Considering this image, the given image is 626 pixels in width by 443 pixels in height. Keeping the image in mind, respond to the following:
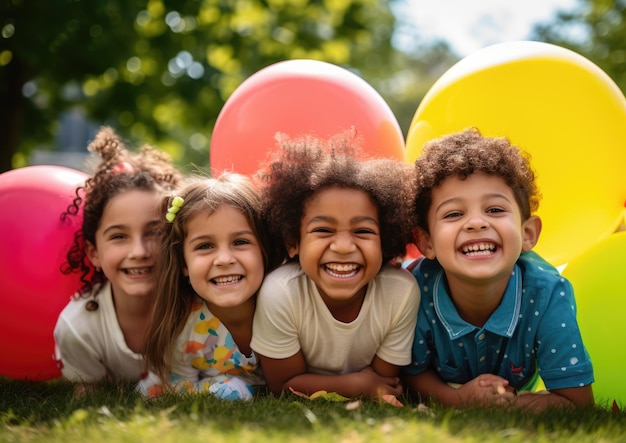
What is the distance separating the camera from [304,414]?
2617 mm

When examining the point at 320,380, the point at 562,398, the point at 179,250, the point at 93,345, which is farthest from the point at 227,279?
the point at 562,398

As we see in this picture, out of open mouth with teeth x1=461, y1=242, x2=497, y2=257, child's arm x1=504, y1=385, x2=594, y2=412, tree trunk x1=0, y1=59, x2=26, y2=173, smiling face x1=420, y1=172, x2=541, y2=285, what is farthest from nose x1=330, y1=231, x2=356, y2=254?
tree trunk x1=0, y1=59, x2=26, y2=173

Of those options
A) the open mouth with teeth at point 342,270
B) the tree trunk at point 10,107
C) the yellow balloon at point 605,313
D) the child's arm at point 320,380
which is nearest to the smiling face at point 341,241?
the open mouth with teeth at point 342,270

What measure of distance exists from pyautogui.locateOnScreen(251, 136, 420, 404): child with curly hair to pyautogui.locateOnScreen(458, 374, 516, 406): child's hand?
311 millimetres

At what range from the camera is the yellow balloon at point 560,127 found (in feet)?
11.5

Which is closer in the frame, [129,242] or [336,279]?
[336,279]

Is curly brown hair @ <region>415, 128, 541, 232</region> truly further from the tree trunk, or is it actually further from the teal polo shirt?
the tree trunk

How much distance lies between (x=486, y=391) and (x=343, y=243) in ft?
2.87

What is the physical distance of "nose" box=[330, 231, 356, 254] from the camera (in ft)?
10.2

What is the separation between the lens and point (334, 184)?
317 centimetres

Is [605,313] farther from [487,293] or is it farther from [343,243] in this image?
[343,243]

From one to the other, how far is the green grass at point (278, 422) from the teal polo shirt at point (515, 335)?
24cm

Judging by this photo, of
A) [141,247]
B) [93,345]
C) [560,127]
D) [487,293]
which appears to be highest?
[560,127]

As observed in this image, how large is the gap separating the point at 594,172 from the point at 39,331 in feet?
9.38
